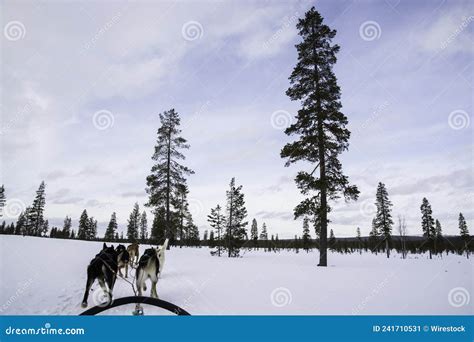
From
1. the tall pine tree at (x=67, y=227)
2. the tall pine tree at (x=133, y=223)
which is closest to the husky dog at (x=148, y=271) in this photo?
the tall pine tree at (x=133, y=223)

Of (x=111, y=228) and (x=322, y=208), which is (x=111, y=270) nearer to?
(x=322, y=208)

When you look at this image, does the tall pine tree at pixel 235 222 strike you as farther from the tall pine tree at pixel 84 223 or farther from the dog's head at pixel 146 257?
the tall pine tree at pixel 84 223

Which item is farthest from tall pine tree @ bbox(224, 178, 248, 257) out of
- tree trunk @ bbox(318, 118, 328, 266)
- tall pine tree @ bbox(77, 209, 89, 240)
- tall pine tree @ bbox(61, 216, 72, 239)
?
tall pine tree @ bbox(61, 216, 72, 239)

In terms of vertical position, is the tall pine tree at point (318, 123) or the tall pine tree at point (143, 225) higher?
the tall pine tree at point (318, 123)

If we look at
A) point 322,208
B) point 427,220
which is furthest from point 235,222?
point 427,220

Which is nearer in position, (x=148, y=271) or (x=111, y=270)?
(x=111, y=270)

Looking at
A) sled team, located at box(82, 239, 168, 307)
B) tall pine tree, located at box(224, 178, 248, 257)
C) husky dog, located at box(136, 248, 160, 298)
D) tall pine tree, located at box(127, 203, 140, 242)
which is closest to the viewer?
sled team, located at box(82, 239, 168, 307)

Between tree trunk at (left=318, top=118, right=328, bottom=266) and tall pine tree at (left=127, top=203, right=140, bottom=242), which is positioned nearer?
tree trunk at (left=318, top=118, right=328, bottom=266)

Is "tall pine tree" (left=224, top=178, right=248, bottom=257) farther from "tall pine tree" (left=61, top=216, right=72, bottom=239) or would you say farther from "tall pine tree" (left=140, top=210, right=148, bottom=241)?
"tall pine tree" (left=61, top=216, right=72, bottom=239)

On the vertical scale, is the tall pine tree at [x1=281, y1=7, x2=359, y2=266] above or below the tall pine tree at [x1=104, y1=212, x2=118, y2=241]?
above

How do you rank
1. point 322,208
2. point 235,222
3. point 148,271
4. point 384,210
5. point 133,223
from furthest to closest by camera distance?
point 133,223 < point 384,210 < point 235,222 < point 322,208 < point 148,271
